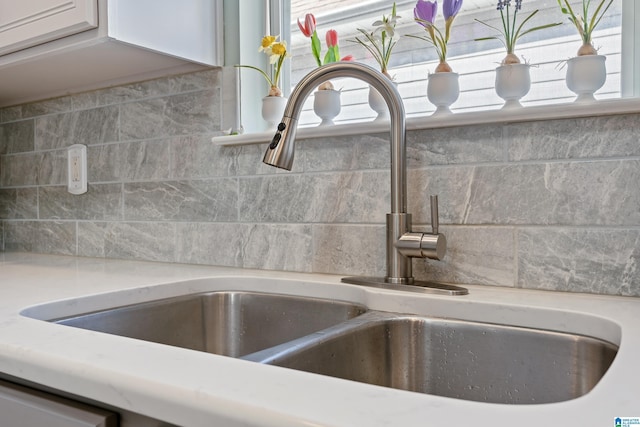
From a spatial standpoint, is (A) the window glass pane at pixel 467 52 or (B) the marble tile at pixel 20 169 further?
(B) the marble tile at pixel 20 169

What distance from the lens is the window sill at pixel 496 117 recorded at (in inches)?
35.9

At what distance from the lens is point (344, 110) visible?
4.56 ft

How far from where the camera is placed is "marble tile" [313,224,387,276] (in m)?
1.15

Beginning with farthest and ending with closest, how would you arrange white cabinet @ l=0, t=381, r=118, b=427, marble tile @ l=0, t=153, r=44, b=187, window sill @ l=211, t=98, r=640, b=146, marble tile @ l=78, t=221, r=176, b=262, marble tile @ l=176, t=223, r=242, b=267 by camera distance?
marble tile @ l=0, t=153, r=44, b=187 → marble tile @ l=78, t=221, r=176, b=262 → marble tile @ l=176, t=223, r=242, b=267 → window sill @ l=211, t=98, r=640, b=146 → white cabinet @ l=0, t=381, r=118, b=427

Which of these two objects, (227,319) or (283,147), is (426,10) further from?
(227,319)

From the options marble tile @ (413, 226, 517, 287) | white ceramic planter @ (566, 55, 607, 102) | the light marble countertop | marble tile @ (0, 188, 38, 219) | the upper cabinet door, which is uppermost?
the upper cabinet door

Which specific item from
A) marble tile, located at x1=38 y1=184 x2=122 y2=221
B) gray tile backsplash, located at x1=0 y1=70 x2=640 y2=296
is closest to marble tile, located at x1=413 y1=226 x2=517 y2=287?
gray tile backsplash, located at x1=0 y1=70 x2=640 y2=296

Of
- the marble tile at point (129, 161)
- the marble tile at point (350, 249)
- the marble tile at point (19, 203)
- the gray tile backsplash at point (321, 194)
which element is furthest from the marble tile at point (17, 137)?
the marble tile at point (350, 249)

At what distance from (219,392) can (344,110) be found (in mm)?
1031

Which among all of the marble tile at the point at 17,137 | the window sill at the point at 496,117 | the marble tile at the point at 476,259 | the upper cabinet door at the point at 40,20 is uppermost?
the upper cabinet door at the point at 40,20

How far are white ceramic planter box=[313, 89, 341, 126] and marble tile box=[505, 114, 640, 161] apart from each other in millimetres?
423

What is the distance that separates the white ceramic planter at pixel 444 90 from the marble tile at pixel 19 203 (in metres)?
1.56

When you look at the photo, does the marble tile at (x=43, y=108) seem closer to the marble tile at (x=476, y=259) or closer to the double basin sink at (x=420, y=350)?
the double basin sink at (x=420, y=350)

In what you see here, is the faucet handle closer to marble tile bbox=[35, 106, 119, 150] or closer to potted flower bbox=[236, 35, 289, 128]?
potted flower bbox=[236, 35, 289, 128]
